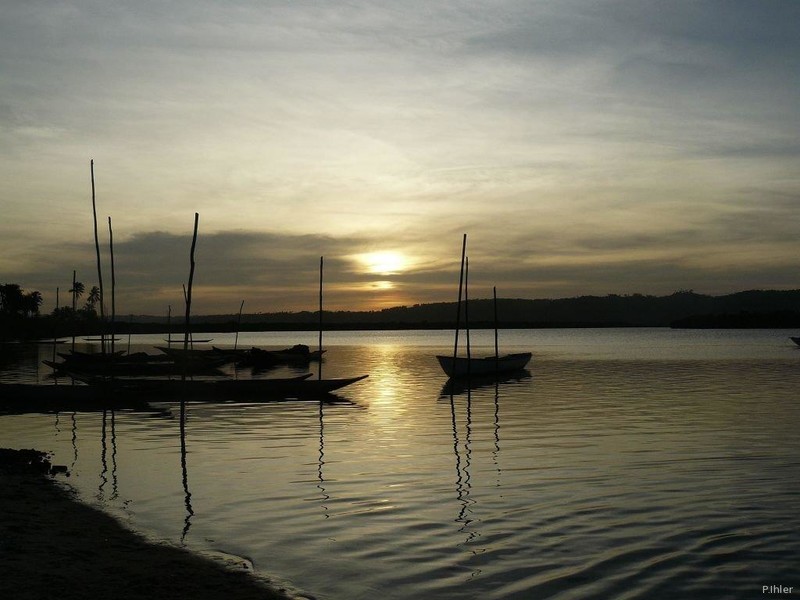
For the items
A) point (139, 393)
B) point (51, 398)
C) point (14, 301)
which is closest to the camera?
point (51, 398)

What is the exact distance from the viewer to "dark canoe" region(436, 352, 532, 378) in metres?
51.8

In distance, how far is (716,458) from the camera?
21344 mm

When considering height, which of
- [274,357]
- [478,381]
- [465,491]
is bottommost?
[478,381]

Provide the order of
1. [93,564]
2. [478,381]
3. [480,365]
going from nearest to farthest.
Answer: [93,564] → [478,381] → [480,365]

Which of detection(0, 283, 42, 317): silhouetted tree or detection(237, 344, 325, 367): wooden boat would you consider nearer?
detection(237, 344, 325, 367): wooden boat

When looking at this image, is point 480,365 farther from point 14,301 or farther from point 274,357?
point 14,301

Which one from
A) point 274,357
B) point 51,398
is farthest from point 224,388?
point 274,357

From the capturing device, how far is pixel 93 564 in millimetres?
10906

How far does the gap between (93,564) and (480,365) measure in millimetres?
45211

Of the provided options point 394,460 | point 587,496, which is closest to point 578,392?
point 394,460

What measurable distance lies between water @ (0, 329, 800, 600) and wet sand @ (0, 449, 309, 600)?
795mm

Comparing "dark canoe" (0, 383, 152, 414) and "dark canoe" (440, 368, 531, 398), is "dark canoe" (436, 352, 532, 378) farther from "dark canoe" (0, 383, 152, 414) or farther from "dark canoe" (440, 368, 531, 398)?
"dark canoe" (0, 383, 152, 414)

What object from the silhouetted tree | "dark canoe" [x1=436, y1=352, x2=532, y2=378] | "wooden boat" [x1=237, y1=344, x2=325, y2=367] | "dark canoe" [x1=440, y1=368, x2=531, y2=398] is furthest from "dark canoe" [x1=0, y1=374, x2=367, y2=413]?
the silhouetted tree

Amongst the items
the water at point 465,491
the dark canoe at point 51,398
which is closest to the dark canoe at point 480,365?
the water at point 465,491
